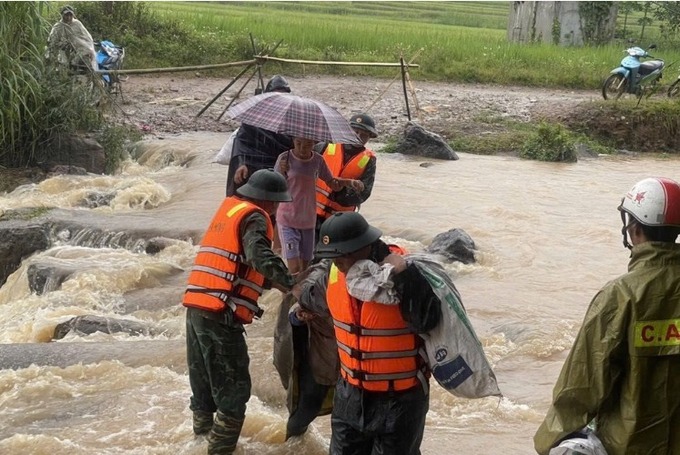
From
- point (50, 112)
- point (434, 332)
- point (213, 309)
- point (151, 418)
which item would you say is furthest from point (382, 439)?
point (50, 112)

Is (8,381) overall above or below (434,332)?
below

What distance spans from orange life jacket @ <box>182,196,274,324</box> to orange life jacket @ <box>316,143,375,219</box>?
1820 mm

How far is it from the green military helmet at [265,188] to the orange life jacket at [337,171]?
66.6 inches

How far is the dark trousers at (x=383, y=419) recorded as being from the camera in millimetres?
3486

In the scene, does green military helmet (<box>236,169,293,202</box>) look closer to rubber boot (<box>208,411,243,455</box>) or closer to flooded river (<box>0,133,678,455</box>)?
rubber boot (<box>208,411,243,455</box>)

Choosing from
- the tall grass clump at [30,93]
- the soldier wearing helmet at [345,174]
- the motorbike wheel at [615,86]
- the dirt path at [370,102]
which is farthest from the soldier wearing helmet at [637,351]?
the motorbike wheel at [615,86]

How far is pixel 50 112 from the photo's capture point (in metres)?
11.8

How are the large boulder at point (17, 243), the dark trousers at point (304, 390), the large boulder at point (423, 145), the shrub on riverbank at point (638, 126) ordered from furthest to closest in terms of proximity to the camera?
1. the shrub on riverbank at point (638, 126)
2. the large boulder at point (423, 145)
3. the large boulder at point (17, 243)
4. the dark trousers at point (304, 390)

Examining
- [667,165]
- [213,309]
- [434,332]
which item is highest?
[434,332]

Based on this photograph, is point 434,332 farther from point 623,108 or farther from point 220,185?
point 623,108

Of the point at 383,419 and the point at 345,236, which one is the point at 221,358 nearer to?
the point at 383,419

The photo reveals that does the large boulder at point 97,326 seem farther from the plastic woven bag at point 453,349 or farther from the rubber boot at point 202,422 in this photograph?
the plastic woven bag at point 453,349

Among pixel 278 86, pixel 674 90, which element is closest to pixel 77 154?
pixel 278 86

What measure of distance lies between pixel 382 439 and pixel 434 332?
505 mm
